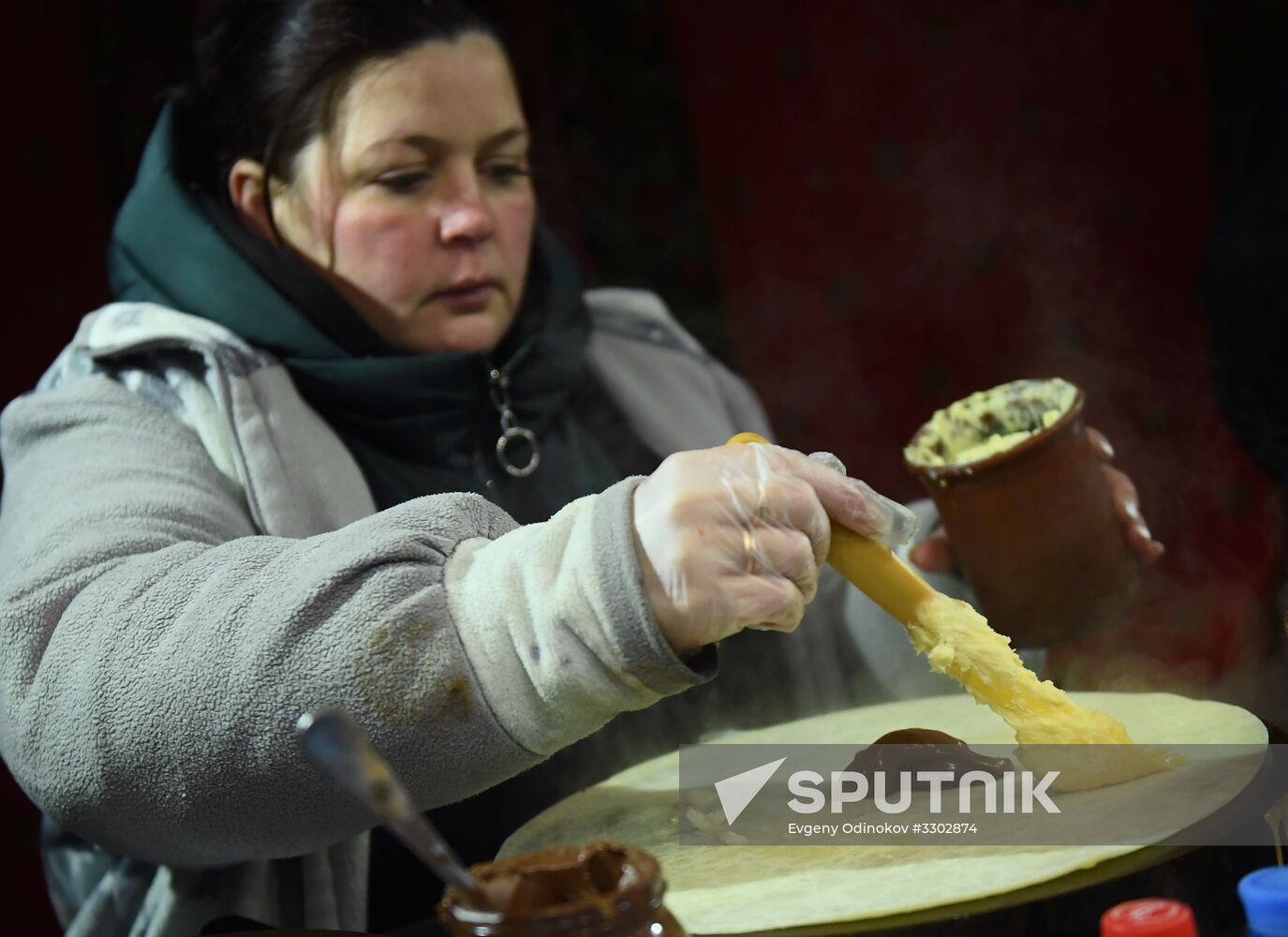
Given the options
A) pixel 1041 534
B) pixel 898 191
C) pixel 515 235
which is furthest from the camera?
pixel 898 191

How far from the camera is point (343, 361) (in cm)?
134

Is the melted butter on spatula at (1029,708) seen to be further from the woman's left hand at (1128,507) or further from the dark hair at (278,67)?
the dark hair at (278,67)

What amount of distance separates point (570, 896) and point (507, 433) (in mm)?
778

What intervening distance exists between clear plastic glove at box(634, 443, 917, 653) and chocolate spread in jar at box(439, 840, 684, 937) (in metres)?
0.21

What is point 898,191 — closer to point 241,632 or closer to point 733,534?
point 733,534

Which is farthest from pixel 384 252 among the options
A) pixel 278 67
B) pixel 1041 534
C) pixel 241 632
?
pixel 1041 534

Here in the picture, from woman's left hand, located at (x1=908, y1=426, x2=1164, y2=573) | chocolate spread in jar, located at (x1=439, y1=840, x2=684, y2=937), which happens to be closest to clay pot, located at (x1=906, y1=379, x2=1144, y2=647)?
woman's left hand, located at (x1=908, y1=426, x2=1164, y2=573)

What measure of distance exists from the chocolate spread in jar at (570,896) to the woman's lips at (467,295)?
0.77 m

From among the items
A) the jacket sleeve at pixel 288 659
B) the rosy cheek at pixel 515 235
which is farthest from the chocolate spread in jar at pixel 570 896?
the rosy cheek at pixel 515 235

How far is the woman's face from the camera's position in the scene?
1.30m

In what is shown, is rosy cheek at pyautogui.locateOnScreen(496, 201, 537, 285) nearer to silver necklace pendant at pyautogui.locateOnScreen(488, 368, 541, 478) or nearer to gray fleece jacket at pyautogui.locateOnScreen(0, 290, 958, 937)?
silver necklace pendant at pyautogui.locateOnScreen(488, 368, 541, 478)

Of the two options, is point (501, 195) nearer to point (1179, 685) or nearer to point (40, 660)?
point (40, 660)

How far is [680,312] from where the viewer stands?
90.9 inches

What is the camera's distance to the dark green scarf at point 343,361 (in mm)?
1344
